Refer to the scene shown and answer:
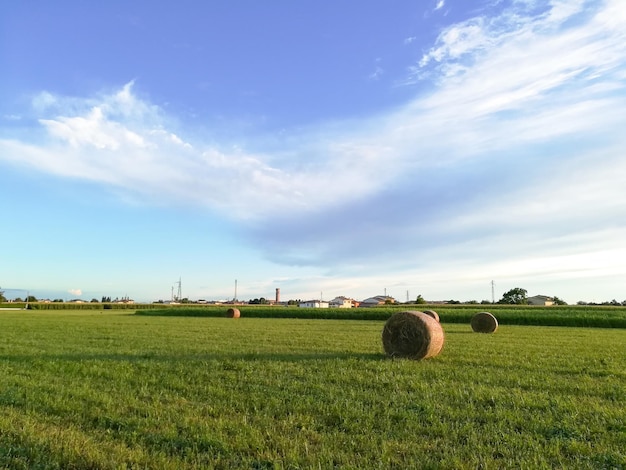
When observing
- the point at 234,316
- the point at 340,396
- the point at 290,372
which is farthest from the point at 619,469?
the point at 234,316

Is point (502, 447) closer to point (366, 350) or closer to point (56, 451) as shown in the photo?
point (56, 451)

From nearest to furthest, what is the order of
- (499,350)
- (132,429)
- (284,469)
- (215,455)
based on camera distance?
(284,469)
(215,455)
(132,429)
(499,350)

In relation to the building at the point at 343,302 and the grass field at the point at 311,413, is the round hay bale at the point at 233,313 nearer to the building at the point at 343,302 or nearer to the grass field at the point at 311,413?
the grass field at the point at 311,413

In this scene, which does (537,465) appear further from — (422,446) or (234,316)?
(234,316)

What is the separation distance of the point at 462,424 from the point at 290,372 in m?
5.00

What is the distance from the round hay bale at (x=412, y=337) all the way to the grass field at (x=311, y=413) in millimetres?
823

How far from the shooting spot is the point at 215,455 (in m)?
5.41

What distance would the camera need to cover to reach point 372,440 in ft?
19.2

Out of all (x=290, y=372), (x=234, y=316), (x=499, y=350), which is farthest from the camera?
(x=234, y=316)

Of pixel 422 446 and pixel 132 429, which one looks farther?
pixel 132 429

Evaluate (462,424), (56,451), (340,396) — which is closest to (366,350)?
(340,396)

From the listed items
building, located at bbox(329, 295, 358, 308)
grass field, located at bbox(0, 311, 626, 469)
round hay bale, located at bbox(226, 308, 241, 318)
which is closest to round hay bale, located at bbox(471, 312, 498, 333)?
grass field, located at bbox(0, 311, 626, 469)

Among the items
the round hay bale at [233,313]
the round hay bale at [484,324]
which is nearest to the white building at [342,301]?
the round hay bale at [233,313]

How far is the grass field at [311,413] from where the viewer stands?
5.35 m
